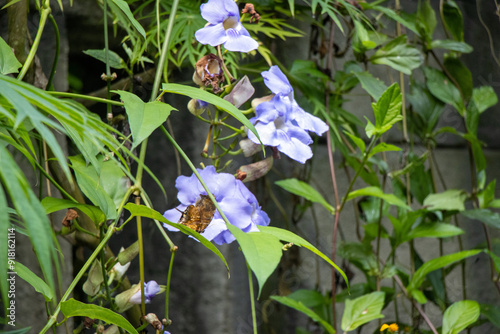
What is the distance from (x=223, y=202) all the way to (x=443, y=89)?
0.70 metres

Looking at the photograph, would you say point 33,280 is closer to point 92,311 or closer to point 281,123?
point 92,311

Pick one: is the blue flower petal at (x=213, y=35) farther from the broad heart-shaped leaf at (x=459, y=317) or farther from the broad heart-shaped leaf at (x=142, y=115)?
the broad heart-shaped leaf at (x=459, y=317)

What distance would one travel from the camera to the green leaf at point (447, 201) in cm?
93

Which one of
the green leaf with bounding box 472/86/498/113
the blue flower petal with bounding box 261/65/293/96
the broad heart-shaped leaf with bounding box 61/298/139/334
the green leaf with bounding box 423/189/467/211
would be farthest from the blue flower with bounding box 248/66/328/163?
the green leaf with bounding box 472/86/498/113

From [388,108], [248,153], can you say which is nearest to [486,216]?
[388,108]

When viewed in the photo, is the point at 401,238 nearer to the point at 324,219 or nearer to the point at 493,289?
the point at 324,219

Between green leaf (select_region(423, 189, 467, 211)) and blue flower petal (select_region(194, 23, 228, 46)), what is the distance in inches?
22.8

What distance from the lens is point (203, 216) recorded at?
52 centimetres

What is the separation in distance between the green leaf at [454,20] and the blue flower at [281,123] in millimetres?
632

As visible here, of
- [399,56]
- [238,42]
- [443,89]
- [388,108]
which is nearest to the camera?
[238,42]

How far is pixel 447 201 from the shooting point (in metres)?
0.95

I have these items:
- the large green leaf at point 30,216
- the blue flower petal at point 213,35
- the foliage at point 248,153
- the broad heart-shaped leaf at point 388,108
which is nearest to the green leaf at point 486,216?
the foliage at point 248,153

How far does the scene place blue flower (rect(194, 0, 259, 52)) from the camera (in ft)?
1.78

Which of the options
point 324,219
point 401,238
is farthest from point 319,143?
point 401,238
